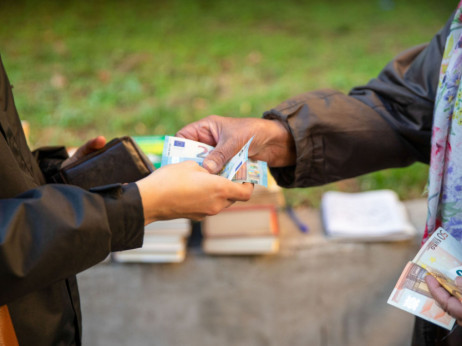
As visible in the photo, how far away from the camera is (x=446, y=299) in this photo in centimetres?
122

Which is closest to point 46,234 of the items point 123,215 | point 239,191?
point 123,215

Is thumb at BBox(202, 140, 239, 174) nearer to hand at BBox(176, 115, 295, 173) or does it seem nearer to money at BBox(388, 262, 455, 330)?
hand at BBox(176, 115, 295, 173)

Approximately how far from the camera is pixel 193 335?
2592mm

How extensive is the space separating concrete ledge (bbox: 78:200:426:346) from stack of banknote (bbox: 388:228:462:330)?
134 centimetres

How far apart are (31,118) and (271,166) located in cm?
298

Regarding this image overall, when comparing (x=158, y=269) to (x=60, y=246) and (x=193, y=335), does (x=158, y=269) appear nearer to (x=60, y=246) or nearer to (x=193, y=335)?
(x=193, y=335)

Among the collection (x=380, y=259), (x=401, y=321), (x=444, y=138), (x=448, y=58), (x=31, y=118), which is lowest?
(x=401, y=321)

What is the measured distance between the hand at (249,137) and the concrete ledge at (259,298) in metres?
1.24

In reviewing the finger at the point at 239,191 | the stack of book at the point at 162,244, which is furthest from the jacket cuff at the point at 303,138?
the stack of book at the point at 162,244

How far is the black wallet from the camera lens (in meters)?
1.53

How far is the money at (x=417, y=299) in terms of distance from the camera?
128 cm

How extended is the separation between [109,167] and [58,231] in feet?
1.88

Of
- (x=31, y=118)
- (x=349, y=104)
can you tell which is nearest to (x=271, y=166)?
(x=349, y=104)

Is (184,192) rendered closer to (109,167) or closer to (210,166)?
Answer: (210,166)
